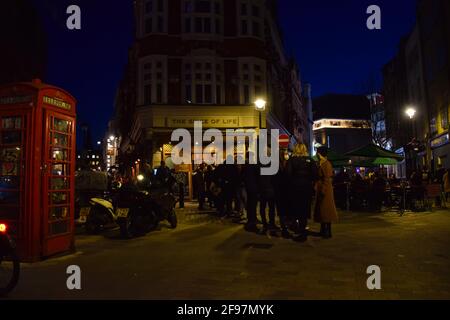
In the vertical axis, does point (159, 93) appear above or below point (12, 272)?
above

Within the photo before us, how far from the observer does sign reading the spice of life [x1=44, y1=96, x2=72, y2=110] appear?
7.03 metres

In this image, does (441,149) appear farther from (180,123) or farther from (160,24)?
(160,24)

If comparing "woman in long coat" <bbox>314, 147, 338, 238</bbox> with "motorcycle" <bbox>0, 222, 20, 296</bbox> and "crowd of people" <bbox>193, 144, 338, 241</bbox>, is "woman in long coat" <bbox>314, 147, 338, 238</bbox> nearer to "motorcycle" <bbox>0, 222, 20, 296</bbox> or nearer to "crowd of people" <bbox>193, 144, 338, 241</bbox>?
"crowd of people" <bbox>193, 144, 338, 241</bbox>

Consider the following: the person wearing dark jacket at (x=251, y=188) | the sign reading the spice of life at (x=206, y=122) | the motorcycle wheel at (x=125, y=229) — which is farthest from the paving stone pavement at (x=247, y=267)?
the sign reading the spice of life at (x=206, y=122)

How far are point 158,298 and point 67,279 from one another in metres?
1.68

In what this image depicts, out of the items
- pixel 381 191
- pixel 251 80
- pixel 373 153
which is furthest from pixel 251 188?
pixel 251 80

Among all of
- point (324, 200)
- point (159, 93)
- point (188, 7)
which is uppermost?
point (188, 7)

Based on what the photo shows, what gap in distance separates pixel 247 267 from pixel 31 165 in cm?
386

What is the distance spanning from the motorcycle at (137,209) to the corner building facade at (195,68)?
1346cm

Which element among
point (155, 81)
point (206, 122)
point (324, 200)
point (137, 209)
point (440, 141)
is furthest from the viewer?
point (440, 141)

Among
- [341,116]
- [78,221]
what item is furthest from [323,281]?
[341,116]

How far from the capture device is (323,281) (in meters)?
5.38

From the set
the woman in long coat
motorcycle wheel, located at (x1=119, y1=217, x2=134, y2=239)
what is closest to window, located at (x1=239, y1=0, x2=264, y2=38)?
the woman in long coat

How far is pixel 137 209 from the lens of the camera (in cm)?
982
